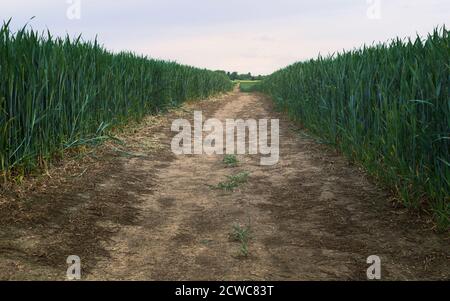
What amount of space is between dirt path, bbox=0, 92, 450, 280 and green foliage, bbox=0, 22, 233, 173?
0.47 meters

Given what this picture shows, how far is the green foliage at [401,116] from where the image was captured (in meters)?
3.91

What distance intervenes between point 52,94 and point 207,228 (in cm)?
257

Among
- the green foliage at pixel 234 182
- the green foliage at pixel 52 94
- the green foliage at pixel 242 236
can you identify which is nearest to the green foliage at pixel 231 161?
the green foliage at pixel 234 182

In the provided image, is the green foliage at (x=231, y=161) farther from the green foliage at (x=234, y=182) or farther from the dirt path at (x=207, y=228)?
the green foliage at (x=234, y=182)

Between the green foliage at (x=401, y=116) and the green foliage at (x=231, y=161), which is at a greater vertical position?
the green foliage at (x=401, y=116)

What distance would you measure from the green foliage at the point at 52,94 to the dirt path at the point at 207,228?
475 mm

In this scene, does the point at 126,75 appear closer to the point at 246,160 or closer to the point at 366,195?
the point at 246,160

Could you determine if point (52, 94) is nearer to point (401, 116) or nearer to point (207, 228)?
point (207, 228)

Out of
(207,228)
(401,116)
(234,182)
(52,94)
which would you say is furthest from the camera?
(234,182)

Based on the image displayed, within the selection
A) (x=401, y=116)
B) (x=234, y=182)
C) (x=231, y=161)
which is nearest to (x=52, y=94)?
(x=234, y=182)

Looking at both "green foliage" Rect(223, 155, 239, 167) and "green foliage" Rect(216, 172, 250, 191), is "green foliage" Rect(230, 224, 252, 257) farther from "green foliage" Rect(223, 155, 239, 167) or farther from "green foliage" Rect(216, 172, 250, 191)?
"green foliage" Rect(223, 155, 239, 167)

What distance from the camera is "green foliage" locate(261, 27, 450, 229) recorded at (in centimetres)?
391

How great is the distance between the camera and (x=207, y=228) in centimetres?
418

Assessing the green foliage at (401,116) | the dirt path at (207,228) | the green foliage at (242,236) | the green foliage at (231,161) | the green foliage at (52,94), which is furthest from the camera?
the green foliage at (231,161)
